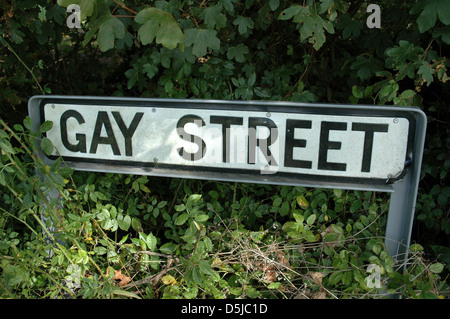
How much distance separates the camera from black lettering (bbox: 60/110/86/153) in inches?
58.8

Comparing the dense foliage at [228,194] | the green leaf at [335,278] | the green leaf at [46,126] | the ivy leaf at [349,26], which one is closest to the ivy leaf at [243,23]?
the dense foliage at [228,194]

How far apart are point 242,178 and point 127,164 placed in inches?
18.3

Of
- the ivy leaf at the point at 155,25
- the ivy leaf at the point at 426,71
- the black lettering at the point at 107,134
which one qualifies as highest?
the ivy leaf at the point at 155,25

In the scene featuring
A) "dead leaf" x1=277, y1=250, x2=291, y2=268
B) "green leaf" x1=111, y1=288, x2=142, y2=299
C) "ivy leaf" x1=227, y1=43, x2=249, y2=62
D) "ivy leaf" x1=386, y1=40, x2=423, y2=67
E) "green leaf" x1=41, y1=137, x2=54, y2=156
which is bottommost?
"green leaf" x1=111, y1=288, x2=142, y2=299

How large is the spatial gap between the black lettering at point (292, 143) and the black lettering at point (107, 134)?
Result: 2.16 ft

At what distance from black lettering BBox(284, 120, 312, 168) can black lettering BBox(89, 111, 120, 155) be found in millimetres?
659

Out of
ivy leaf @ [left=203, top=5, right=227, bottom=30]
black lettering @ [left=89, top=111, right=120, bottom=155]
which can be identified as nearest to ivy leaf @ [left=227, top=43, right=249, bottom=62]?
ivy leaf @ [left=203, top=5, right=227, bottom=30]

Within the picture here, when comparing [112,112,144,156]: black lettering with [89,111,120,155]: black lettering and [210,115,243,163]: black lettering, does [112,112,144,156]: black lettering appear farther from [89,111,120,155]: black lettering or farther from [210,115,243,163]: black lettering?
[210,115,243,163]: black lettering

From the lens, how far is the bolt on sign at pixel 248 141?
1.30 m

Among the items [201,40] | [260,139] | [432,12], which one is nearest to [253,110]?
[260,139]

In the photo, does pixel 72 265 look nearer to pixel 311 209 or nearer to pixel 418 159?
pixel 311 209

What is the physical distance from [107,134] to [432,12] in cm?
134

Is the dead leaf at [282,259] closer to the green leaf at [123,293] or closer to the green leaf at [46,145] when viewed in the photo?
the green leaf at [123,293]
